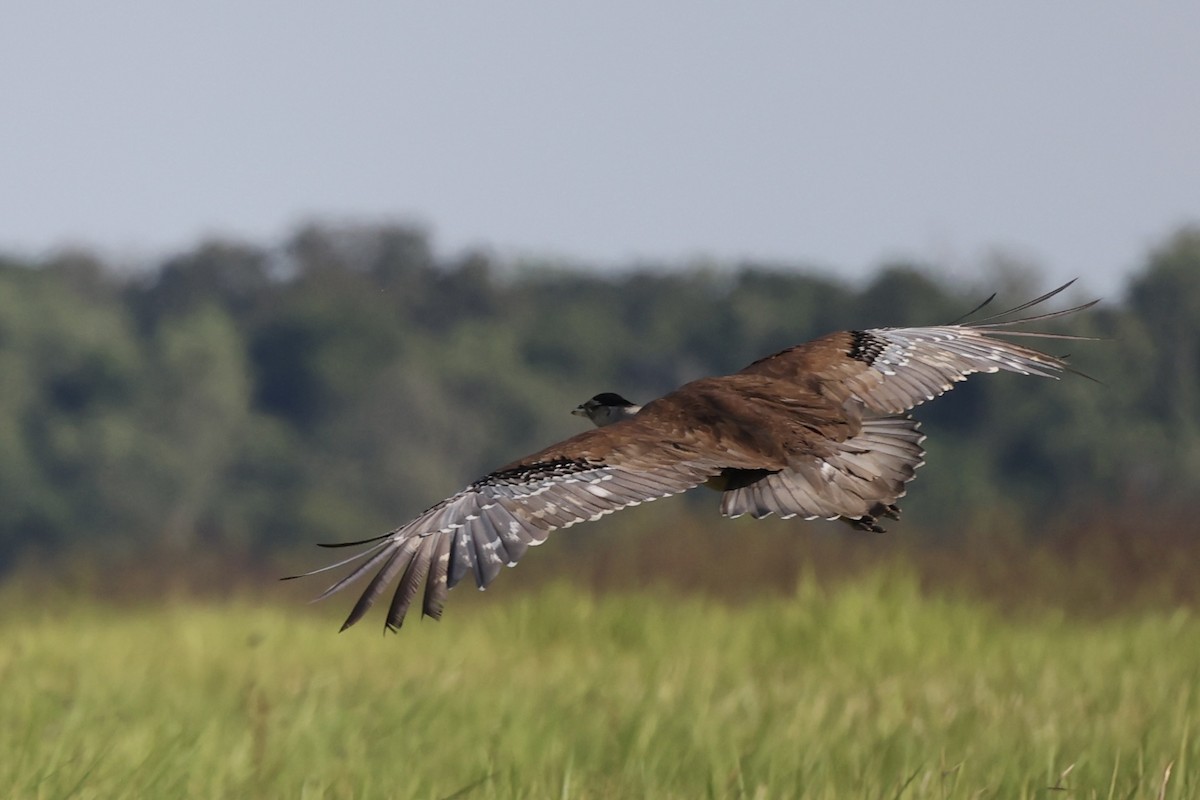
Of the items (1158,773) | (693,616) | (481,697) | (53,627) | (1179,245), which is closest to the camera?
(1158,773)

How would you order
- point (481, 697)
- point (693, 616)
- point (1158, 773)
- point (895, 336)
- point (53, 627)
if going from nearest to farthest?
point (1158, 773) → point (895, 336) → point (481, 697) → point (693, 616) → point (53, 627)

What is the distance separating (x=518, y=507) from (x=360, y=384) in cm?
3640

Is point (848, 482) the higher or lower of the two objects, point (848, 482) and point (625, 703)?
the higher

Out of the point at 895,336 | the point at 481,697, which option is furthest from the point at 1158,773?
the point at 481,697

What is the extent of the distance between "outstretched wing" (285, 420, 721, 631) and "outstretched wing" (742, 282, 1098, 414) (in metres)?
0.92

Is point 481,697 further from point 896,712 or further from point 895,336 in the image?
point 895,336

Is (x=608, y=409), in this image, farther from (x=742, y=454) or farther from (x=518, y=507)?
(x=518, y=507)

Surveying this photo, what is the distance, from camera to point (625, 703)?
634 centimetres

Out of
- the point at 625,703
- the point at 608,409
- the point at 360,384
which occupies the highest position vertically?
the point at 360,384

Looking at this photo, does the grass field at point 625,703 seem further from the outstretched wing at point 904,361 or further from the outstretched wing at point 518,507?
the outstretched wing at point 904,361

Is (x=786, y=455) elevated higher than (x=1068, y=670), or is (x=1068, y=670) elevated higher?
(x=786, y=455)

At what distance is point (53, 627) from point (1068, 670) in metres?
6.04

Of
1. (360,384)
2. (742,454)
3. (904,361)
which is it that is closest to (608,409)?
(742,454)

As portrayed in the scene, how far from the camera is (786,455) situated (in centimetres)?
518
